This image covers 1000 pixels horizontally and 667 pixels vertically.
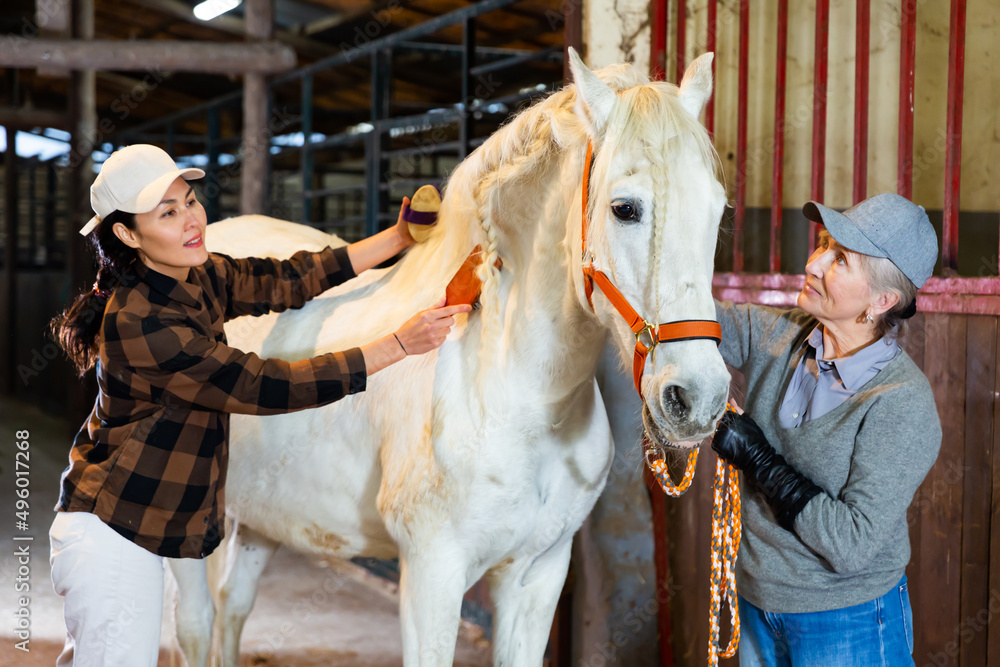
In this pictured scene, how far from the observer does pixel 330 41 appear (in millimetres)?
7184

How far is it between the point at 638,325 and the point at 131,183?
3.20 ft

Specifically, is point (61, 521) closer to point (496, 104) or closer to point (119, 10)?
point (496, 104)

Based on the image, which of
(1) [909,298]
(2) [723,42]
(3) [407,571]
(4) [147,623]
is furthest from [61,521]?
(2) [723,42]

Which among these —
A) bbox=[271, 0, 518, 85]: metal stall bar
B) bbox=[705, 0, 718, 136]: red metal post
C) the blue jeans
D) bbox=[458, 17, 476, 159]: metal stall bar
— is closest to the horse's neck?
the blue jeans

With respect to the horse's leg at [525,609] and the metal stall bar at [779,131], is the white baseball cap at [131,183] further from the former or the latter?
the metal stall bar at [779,131]

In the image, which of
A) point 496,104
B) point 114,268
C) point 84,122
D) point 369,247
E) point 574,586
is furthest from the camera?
point 84,122

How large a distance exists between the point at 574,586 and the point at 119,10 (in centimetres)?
788

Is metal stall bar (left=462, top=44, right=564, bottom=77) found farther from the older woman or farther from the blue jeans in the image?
the blue jeans

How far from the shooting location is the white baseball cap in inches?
58.0

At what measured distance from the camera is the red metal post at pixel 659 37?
2539 millimetres

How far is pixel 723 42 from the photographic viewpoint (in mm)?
2781

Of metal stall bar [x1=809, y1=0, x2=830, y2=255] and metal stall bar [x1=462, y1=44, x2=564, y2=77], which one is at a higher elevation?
metal stall bar [x1=462, y1=44, x2=564, y2=77]

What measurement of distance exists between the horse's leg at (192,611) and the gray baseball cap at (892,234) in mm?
1850

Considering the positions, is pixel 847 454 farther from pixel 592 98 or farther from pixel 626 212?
pixel 592 98
